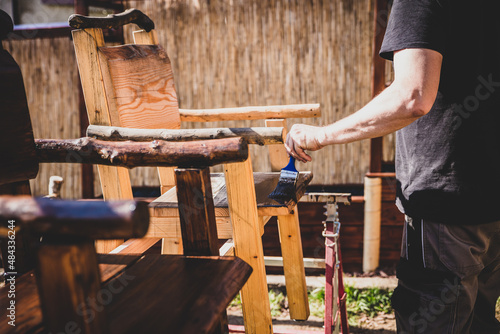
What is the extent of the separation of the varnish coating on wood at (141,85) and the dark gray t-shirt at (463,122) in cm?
102

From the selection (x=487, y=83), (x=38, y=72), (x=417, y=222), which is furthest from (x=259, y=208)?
(x=38, y=72)

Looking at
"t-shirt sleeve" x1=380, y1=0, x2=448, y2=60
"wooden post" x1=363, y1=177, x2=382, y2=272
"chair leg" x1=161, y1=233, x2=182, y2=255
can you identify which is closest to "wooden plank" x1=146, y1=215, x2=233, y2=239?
"chair leg" x1=161, y1=233, x2=182, y2=255

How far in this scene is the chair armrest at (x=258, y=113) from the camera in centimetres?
199

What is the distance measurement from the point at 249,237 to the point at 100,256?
1.61 ft

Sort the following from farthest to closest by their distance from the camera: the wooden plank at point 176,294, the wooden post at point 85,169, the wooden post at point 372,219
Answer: the wooden post at point 85,169
the wooden post at point 372,219
the wooden plank at point 176,294

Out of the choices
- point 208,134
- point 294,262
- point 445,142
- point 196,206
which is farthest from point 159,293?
point 294,262

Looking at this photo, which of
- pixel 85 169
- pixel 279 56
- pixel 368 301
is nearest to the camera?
pixel 368 301

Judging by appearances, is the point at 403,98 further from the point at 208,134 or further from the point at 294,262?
the point at 294,262

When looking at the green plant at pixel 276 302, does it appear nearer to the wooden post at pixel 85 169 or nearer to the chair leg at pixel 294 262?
the chair leg at pixel 294 262

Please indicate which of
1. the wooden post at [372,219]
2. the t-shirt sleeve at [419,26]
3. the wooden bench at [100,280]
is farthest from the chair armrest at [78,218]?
the wooden post at [372,219]

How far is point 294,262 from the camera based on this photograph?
6.78 ft

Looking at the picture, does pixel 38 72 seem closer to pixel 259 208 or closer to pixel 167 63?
pixel 167 63

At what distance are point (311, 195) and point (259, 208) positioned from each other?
1.43 ft

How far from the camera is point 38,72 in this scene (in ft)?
11.0
